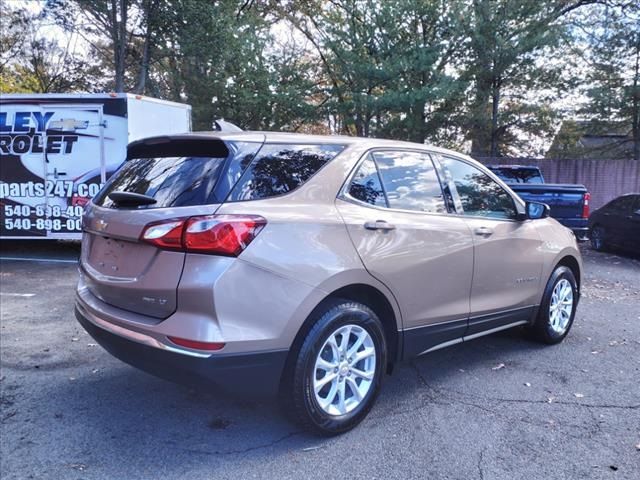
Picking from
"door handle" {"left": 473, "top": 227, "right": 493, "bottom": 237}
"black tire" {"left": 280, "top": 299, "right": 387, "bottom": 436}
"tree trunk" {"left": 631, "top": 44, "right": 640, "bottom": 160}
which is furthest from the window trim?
"tree trunk" {"left": 631, "top": 44, "right": 640, "bottom": 160}

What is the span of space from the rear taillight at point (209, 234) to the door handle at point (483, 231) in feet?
6.39

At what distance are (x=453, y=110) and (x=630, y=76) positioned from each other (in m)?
6.37

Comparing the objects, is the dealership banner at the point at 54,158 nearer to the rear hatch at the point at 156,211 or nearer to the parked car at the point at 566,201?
the rear hatch at the point at 156,211

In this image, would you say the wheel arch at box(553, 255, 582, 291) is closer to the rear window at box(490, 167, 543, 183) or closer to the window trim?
the window trim

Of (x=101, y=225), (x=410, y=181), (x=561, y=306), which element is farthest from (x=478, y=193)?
(x=101, y=225)

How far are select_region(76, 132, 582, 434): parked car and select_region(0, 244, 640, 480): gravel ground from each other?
32 cm

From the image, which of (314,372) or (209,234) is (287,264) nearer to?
(209,234)

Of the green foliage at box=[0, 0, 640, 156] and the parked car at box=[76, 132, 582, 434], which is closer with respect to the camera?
the parked car at box=[76, 132, 582, 434]

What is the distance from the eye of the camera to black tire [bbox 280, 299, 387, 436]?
2893 millimetres

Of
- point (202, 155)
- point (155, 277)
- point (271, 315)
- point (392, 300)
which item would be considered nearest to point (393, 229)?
point (392, 300)

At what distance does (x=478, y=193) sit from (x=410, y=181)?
831 mm

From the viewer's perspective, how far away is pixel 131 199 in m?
2.99

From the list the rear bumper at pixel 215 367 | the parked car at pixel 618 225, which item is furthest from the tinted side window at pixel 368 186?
the parked car at pixel 618 225

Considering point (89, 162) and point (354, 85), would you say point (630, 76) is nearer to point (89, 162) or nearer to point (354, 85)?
point (354, 85)
